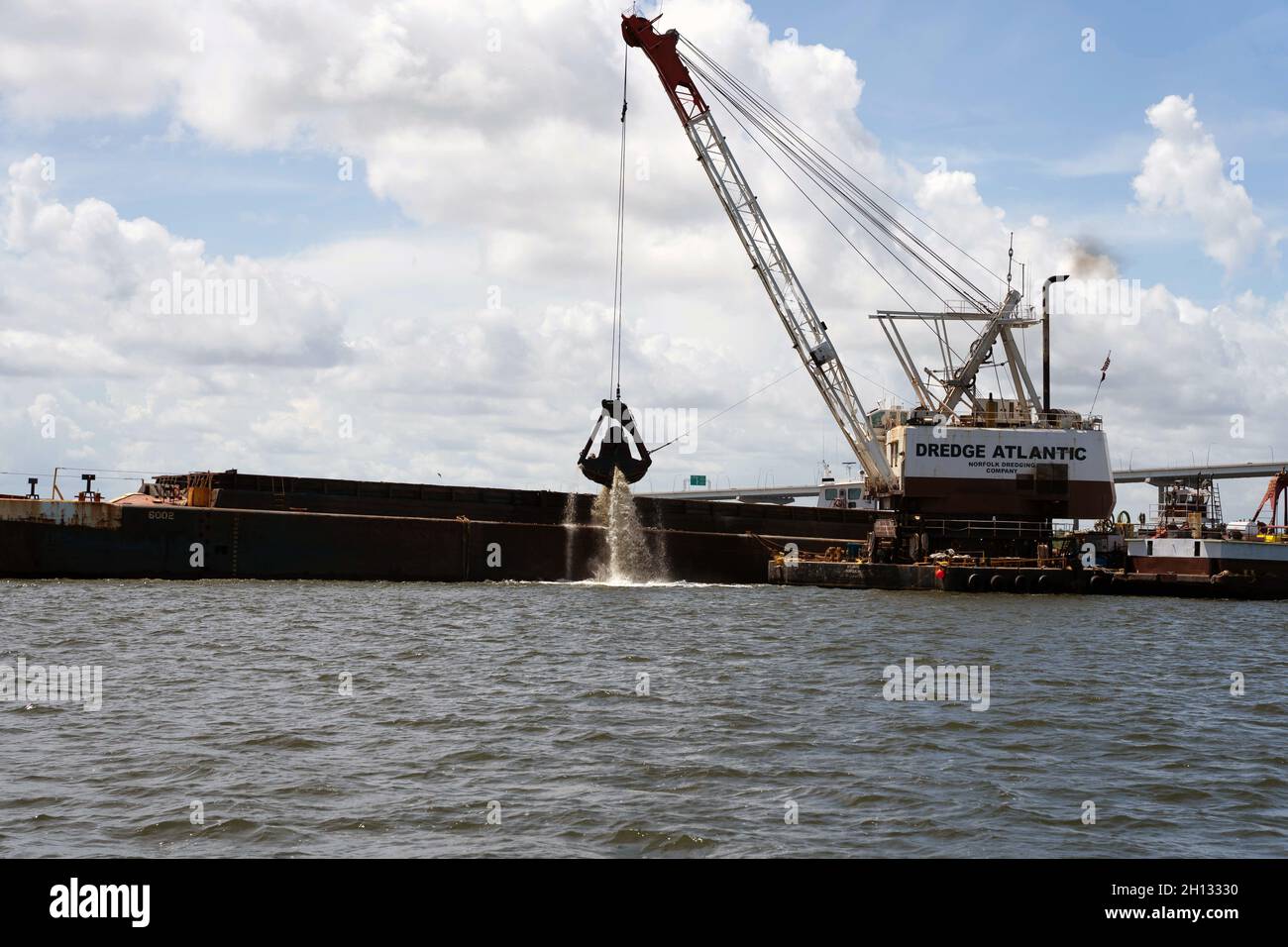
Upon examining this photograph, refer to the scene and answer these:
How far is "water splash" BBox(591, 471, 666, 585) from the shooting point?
46531 mm

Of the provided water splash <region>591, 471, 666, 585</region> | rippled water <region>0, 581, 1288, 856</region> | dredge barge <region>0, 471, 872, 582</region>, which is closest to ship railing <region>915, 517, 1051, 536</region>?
dredge barge <region>0, 471, 872, 582</region>

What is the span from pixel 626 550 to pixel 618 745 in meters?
32.3

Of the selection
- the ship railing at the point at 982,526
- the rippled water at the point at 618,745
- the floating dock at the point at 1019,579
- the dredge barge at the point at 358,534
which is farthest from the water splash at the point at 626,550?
the rippled water at the point at 618,745

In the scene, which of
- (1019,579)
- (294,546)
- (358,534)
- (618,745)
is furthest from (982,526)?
(618,745)

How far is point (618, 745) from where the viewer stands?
581 inches

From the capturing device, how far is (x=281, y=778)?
12648mm

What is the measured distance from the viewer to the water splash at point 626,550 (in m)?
46.5

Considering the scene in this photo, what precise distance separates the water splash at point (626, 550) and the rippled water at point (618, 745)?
17721 mm

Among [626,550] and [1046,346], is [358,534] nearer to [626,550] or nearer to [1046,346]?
[626,550]
